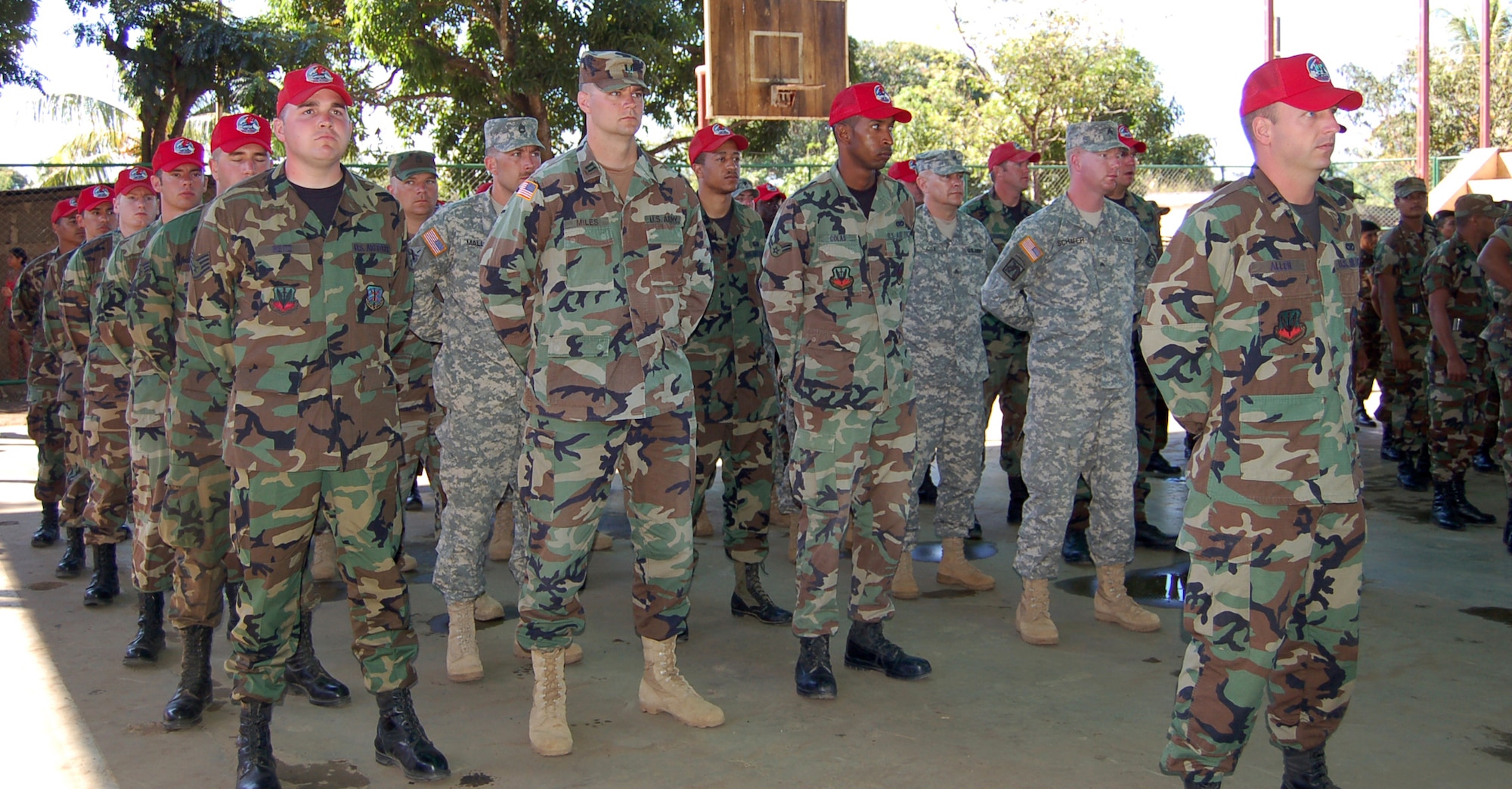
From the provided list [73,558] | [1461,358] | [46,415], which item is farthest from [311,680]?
[1461,358]

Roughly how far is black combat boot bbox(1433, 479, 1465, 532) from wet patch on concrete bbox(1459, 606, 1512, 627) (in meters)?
1.77

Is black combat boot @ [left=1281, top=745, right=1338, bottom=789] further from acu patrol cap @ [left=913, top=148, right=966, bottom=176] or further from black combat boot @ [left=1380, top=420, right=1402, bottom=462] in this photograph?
black combat boot @ [left=1380, top=420, right=1402, bottom=462]

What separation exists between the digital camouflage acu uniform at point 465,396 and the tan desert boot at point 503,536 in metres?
1.69

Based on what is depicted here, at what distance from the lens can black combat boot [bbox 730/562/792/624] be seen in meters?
5.43

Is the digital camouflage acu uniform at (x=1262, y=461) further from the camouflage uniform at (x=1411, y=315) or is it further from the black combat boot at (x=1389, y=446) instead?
the black combat boot at (x=1389, y=446)

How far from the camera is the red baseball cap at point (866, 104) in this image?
445 centimetres

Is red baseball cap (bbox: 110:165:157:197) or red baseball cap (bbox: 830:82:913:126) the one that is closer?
red baseball cap (bbox: 830:82:913:126)

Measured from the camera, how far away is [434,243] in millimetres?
4906

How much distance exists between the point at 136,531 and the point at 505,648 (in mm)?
1573

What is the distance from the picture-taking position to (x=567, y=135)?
17.6 meters

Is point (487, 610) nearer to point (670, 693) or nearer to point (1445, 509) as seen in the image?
point (670, 693)

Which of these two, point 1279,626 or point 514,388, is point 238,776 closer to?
point 514,388

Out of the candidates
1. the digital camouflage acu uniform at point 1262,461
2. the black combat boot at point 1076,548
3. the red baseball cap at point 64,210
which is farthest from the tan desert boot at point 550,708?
the red baseball cap at point 64,210

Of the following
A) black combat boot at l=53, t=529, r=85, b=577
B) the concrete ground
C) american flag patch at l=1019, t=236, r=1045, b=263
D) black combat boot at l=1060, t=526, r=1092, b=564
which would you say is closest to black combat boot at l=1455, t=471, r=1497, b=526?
the concrete ground
